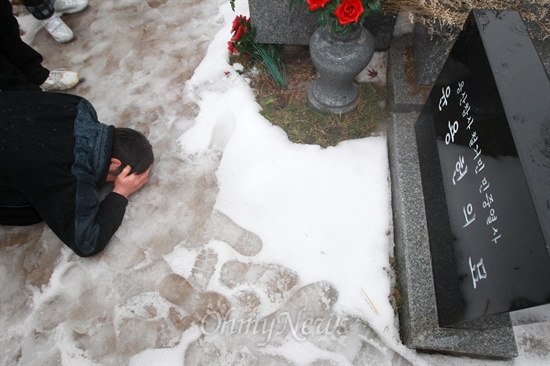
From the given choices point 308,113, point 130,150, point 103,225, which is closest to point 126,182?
point 130,150

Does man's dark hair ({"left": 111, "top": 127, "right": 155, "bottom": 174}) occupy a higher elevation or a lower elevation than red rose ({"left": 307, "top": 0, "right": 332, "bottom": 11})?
lower

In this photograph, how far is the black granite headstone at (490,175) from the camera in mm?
1264

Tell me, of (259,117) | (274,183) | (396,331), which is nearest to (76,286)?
(274,183)

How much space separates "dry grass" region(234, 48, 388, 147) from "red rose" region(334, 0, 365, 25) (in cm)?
84

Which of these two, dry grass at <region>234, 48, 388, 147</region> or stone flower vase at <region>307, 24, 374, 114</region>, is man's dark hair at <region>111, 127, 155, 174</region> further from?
stone flower vase at <region>307, 24, 374, 114</region>

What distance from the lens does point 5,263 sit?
2.31 m

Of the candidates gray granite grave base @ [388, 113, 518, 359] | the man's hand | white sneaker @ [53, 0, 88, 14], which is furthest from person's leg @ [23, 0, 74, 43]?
gray granite grave base @ [388, 113, 518, 359]

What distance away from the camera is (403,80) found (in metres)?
2.63

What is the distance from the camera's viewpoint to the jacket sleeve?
2.10 m

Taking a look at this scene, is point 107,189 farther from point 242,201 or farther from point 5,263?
point 242,201

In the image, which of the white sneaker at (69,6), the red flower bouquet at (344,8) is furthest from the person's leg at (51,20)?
the red flower bouquet at (344,8)

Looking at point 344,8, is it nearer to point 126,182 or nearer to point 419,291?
point 419,291

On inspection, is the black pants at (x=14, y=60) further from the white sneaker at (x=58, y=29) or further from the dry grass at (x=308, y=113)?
the dry grass at (x=308, y=113)

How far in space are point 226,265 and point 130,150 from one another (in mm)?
922
